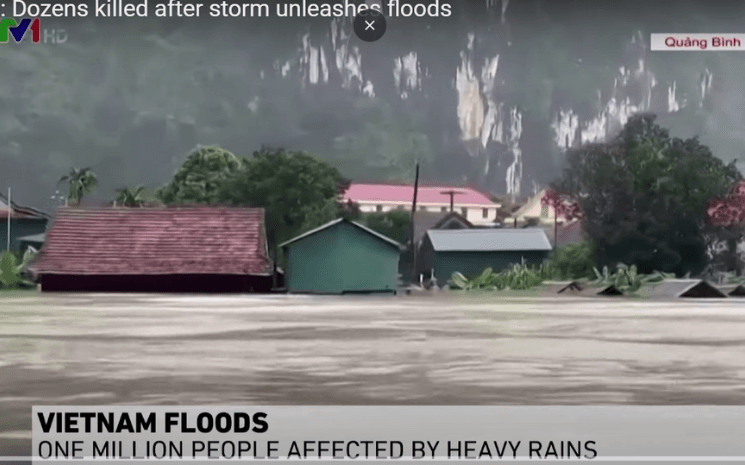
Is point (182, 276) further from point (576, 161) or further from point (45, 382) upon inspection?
point (45, 382)

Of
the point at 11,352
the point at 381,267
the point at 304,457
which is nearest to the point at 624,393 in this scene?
the point at 304,457

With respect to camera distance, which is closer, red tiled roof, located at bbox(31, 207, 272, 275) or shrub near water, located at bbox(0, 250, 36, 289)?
red tiled roof, located at bbox(31, 207, 272, 275)

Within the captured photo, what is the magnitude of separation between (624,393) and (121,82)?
88.4 metres

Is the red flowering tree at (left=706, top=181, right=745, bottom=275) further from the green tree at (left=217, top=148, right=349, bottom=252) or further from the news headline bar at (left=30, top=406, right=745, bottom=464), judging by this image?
the news headline bar at (left=30, top=406, right=745, bottom=464)

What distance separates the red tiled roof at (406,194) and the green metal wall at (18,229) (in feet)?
128

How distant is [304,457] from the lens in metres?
5.53

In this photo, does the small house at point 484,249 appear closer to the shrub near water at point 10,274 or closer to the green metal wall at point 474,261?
the green metal wall at point 474,261

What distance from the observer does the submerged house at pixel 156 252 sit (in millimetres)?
43031

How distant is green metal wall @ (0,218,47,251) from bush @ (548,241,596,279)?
110ft

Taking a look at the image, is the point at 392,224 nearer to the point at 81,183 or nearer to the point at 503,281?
the point at 503,281

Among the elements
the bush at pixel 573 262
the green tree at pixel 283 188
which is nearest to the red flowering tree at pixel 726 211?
the bush at pixel 573 262

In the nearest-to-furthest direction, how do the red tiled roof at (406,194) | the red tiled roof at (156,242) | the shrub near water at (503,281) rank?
1. the red tiled roof at (156,242)
2. the shrub near water at (503,281)
3. the red tiled roof at (406,194)

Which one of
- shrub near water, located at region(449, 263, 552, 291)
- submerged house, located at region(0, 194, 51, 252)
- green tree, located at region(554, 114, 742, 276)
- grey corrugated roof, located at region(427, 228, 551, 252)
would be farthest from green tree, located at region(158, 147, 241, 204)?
green tree, located at region(554, 114, 742, 276)

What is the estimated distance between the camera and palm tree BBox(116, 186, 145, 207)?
225ft
